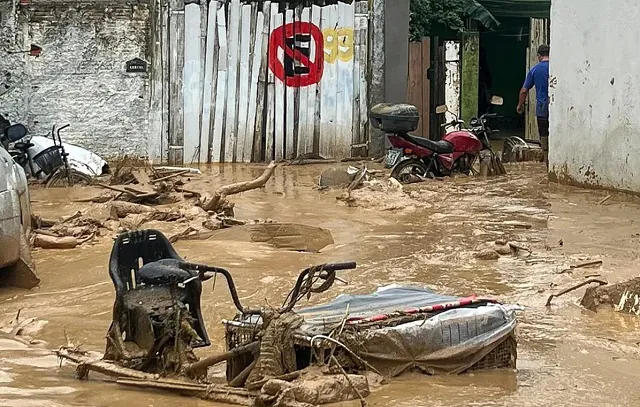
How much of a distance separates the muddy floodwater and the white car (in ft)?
0.54

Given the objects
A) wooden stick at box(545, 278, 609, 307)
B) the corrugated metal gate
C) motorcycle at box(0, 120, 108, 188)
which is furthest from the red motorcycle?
wooden stick at box(545, 278, 609, 307)

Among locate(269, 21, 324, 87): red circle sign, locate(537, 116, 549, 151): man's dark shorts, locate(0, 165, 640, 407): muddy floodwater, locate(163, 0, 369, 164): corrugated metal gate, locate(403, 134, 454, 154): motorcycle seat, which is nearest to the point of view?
locate(0, 165, 640, 407): muddy floodwater

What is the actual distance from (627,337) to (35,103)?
1013cm

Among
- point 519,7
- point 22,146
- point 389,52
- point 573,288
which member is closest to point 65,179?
point 22,146

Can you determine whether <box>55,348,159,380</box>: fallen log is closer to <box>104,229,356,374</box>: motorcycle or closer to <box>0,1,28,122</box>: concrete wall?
<box>104,229,356,374</box>: motorcycle

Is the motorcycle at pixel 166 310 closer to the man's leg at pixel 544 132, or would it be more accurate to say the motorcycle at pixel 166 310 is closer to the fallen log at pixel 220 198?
the fallen log at pixel 220 198

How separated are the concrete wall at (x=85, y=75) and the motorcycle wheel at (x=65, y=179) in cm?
189

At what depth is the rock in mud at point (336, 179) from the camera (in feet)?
40.1

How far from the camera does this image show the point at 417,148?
12695mm

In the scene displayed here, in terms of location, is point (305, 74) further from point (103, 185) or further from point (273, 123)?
point (103, 185)

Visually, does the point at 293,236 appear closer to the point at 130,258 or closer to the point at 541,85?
the point at 130,258

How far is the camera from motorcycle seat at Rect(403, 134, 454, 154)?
1260cm

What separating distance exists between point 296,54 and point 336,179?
3.12 meters

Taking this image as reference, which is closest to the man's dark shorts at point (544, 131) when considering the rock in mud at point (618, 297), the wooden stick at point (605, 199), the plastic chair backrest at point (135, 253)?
the wooden stick at point (605, 199)
